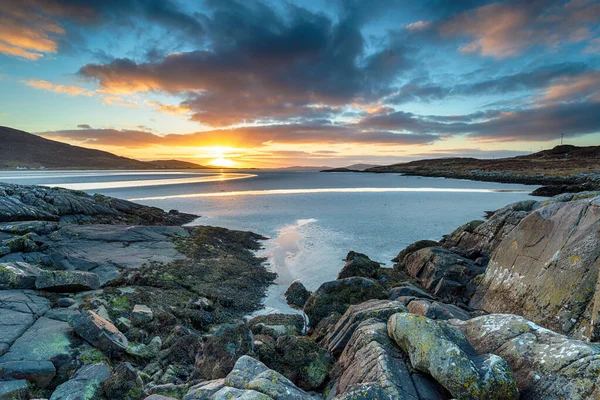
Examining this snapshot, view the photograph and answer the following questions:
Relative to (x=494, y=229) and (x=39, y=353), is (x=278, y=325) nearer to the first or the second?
(x=39, y=353)

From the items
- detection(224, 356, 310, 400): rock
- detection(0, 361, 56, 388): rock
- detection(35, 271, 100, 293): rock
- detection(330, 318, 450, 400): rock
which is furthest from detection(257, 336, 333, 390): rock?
detection(35, 271, 100, 293): rock

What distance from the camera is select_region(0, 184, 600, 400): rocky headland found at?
538 cm

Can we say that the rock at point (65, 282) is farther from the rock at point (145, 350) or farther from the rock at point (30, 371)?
the rock at point (30, 371)

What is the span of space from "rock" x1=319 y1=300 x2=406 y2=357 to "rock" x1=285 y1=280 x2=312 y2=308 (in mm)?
5047

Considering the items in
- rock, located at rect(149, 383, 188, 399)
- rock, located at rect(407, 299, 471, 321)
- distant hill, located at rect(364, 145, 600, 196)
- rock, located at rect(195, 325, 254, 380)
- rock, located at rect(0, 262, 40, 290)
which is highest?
distant hill, located at rect(364, 145, 600, 196)

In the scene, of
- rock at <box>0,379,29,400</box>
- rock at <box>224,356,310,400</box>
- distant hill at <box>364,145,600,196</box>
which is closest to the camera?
rock at <box>224,356,310,400</box>

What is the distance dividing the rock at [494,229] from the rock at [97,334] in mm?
18043

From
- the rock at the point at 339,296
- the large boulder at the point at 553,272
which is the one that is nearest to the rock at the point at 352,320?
the rock at the point at 339,296

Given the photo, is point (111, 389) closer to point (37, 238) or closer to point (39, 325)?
point (39, 325)

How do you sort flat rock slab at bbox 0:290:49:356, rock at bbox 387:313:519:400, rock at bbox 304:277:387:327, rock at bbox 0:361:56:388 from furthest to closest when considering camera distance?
rock at bbox 304:277:387:327, flat rock slab at bbox 0:290:49:356, rock at bbox 0:361:56:388, rock at bbox 387:313:519:400

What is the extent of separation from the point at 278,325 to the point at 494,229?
1441 centimetres

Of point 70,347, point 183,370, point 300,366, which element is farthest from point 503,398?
point 70,347

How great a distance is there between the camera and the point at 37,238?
16.3 m

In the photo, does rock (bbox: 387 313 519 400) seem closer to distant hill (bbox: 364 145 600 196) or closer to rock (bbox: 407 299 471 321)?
rock (bbox: 407 299 471 321)
